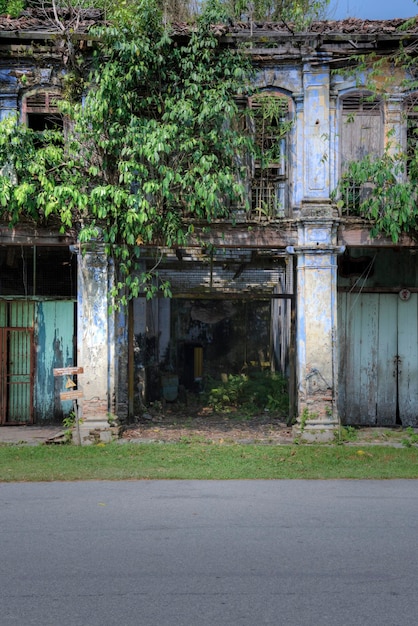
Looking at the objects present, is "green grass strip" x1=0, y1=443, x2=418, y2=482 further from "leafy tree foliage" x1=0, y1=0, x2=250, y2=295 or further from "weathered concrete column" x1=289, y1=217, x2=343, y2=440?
"leafy tree foliage" x1=0, y1=0, x2=250, y2=295

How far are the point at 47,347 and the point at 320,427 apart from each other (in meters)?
5.38

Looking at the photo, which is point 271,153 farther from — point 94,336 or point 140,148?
point 94,336

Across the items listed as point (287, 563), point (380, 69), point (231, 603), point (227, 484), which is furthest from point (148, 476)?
point (380, 69)

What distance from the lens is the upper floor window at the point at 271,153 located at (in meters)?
11.5

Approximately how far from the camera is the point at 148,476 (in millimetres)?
8469

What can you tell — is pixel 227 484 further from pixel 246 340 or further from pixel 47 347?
pixel 246 340

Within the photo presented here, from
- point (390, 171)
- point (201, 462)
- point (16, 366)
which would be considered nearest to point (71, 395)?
point (201, 462)

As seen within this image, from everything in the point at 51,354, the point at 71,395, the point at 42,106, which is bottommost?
the point at 71,395

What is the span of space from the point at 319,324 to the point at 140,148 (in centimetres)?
415

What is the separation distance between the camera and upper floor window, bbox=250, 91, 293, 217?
37.9 ft

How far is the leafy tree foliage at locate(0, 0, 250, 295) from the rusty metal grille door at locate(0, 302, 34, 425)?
88.5 inches

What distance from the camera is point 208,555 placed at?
17.6 feet

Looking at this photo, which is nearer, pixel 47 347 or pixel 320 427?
pixel 320 427

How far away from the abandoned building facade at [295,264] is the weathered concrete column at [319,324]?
0.06 feet
